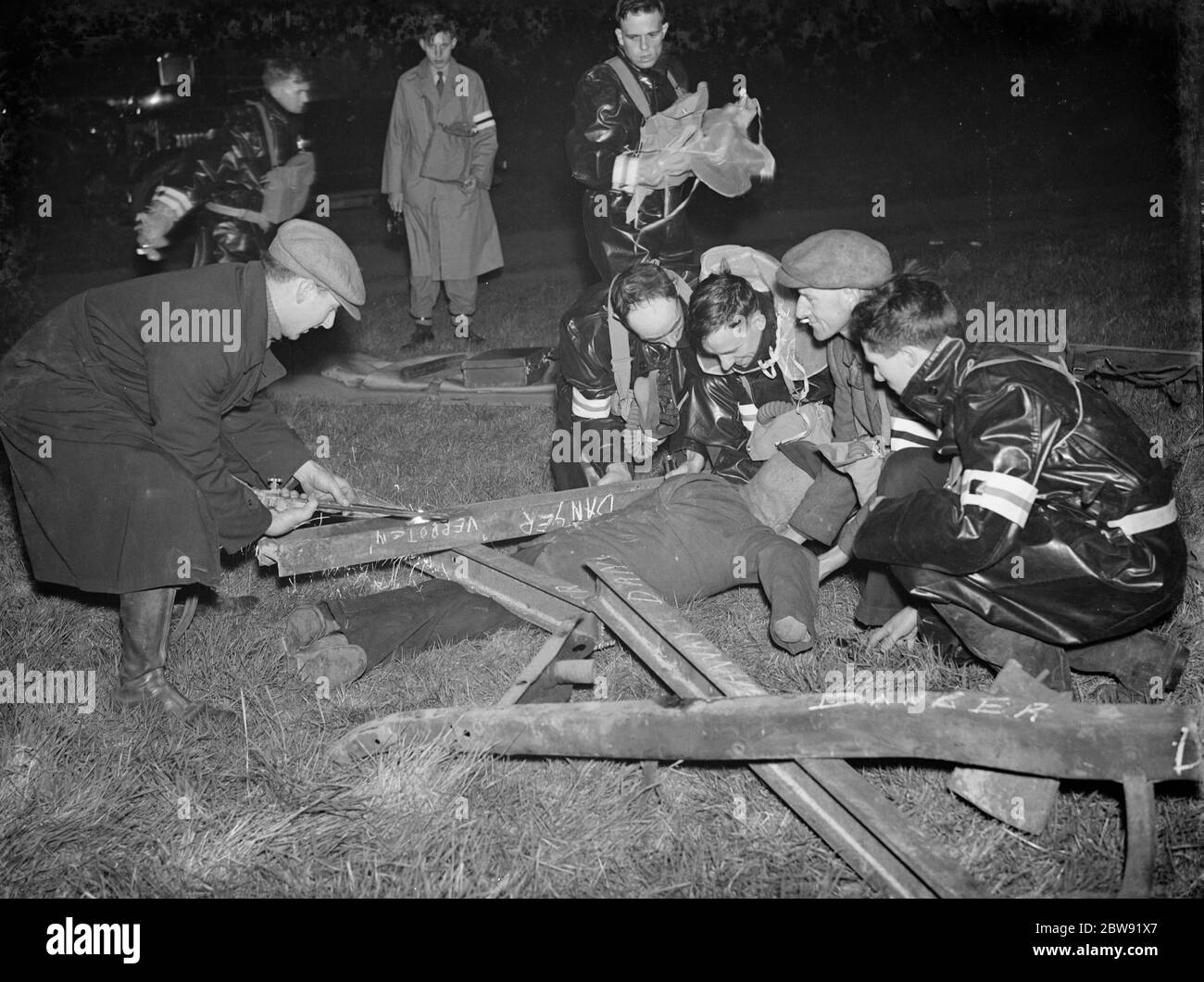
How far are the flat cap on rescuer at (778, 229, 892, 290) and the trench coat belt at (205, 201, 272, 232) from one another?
242 inches

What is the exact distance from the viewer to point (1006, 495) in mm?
3117

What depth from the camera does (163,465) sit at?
144 inches

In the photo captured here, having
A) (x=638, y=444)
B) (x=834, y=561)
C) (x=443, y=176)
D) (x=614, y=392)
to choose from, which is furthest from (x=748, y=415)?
(x=443, y=176)

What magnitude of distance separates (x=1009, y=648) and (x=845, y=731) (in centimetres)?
99

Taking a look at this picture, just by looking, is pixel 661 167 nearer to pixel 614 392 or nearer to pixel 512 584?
pixel 614 392

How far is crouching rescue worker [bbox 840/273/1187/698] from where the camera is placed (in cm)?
316

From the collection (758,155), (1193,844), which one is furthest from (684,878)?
(758,155)

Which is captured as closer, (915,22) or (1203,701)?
(1203,701)

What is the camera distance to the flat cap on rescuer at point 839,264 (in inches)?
163

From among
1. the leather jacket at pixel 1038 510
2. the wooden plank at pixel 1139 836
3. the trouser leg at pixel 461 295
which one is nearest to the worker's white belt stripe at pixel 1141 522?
the leather jacket at pixel 1038 510

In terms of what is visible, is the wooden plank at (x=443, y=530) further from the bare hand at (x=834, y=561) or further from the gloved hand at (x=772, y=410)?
the bare hand at (x=834, y=561)

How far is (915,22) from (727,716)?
18501 mm
